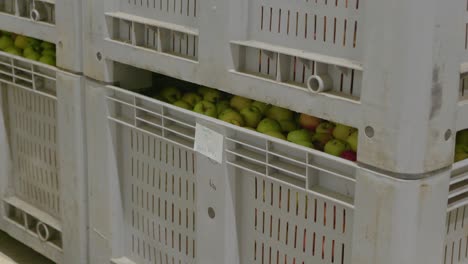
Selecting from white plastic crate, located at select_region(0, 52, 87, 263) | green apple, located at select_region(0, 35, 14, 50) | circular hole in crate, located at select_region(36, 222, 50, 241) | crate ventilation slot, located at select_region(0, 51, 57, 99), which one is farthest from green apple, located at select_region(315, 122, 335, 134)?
green apple, located at select_region(0, 35, 14, 50)

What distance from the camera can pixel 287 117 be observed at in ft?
6.28

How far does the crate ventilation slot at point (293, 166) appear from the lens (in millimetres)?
1672

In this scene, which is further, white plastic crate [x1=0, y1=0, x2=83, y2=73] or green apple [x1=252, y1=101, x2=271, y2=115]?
white plastic crate [x1=0, y1=0, x2=83, y2=73]

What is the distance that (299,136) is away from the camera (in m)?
1.81

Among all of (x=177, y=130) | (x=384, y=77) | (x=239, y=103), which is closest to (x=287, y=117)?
(x=239, y=103)

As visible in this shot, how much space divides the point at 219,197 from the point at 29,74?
39.7 inches

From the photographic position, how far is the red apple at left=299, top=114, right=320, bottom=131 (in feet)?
6.01

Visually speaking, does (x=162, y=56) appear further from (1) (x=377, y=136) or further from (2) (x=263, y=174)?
(1) (x=377, y=136)

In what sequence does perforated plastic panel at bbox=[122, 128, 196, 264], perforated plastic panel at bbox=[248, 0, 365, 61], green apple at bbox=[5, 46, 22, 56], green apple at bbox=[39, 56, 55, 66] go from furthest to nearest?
green apple at bbox=[5, 46, 22, 56]
green apple at bbox=[39, 56, 55, 66]
perforated plastic panel at bbox=[122, 128, 196, 264]
perforated plastic panel at bbox=[248, 0, 365, 61]

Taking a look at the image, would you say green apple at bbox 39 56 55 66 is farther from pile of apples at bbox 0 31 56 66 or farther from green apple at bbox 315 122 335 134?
green apple at bbox 315 122 335 134

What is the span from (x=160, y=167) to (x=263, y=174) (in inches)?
17.4

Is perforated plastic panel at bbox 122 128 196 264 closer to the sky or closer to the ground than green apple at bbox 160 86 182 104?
closer to the ground

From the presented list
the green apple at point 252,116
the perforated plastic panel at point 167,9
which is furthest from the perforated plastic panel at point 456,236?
the perforated plastic panel at point 167,9

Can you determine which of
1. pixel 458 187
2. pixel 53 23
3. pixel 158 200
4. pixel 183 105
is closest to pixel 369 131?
pixel 458 187
